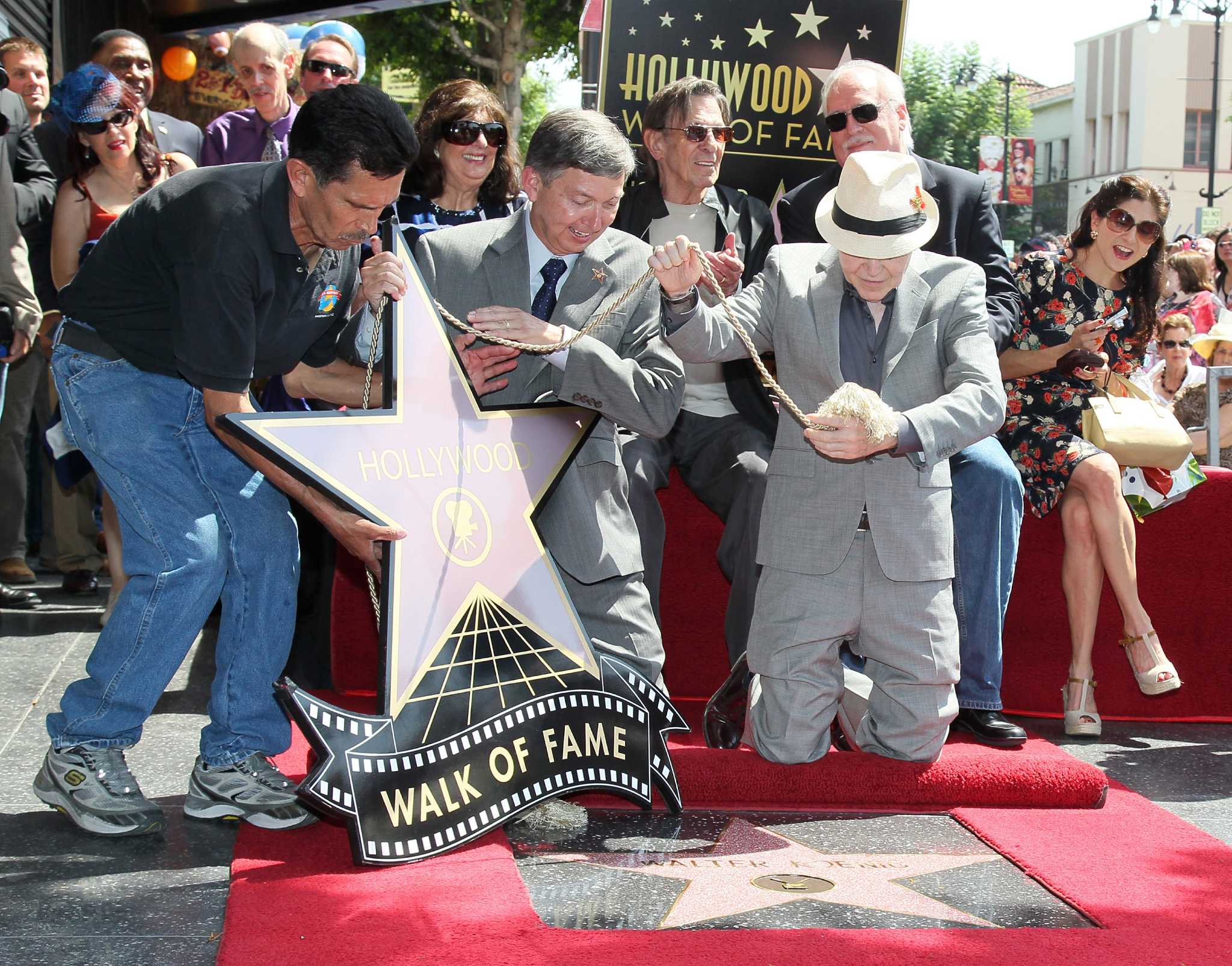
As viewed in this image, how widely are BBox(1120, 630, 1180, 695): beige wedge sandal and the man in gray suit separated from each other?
1.90 metres

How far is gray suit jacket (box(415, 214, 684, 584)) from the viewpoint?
3842mm

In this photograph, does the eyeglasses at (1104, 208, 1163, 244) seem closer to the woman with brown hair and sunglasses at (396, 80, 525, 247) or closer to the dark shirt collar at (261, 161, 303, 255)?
the woman with brown hair and sunglasses at (396, 80, 525, 247)

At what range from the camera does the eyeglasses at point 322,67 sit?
5.62m

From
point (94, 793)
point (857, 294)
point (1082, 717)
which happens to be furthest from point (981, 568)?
point (94, 793)

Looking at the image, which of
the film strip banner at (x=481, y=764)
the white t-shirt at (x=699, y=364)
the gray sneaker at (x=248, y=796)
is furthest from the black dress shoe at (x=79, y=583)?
the film strip banner at (x=481, y=764)

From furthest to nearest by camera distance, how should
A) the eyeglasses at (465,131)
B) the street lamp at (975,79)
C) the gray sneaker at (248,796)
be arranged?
the street lamp at (975,79), the eyeglasses at (465,131), the gray sneaker at (248,796)

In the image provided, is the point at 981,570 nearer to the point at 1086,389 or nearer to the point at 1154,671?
the point at 1154,671

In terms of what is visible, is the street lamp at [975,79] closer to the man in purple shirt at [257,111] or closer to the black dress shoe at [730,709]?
the man in purple shirt at [257,111]

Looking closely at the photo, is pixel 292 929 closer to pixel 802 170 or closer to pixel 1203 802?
pixel 1203 802

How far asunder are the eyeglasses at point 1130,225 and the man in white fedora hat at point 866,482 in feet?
3.69

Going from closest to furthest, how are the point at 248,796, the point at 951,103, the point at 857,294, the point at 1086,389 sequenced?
the point at 248,796, the point at 857,294, the point at 1086,389, the point at 951,103

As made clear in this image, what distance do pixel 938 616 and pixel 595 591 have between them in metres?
1.01

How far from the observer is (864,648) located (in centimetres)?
409

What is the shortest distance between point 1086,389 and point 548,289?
2.21 meters
